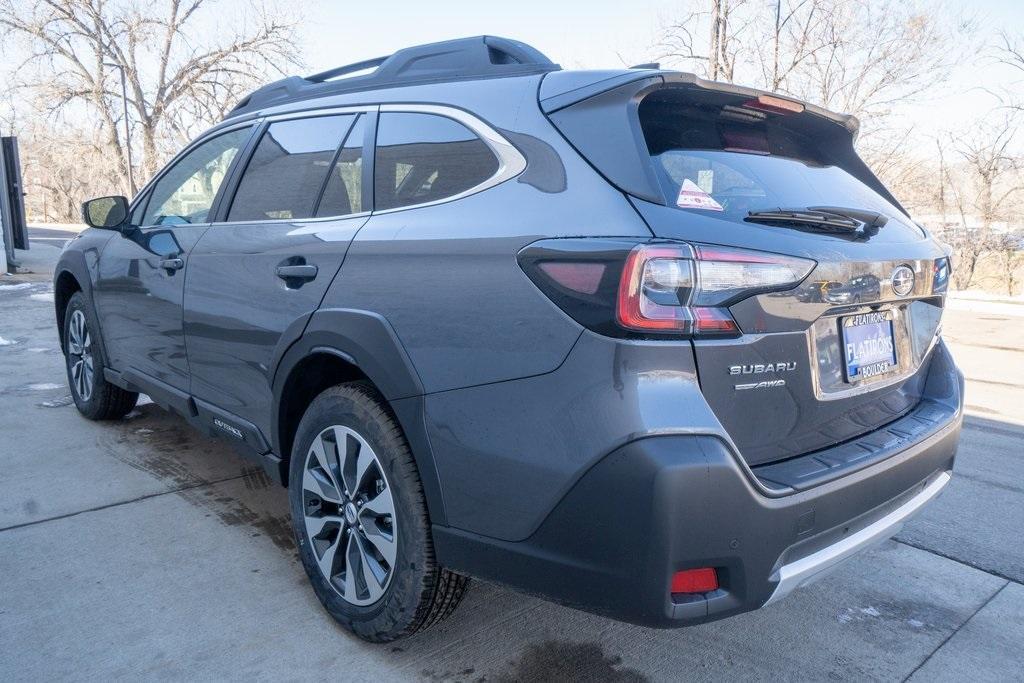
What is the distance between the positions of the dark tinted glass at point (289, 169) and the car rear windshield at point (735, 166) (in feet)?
4.08

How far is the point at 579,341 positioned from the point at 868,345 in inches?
36.8

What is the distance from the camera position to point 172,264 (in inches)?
138

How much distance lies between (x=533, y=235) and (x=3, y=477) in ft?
10.8

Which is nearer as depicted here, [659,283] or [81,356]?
[659,283]

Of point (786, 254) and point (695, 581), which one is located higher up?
point (786, 254)

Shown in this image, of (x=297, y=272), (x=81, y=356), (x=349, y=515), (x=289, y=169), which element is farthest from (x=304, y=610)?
(x=81, y=356)

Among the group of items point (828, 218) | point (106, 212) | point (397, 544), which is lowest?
point (397, 544)

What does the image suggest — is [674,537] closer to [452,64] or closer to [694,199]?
[694,199]

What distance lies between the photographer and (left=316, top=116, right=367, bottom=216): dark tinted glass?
2674 millimetres

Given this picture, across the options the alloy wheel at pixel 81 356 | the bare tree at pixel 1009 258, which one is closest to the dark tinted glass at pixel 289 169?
the alloy wheel at pixel 81 356

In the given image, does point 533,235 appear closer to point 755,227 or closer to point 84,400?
point 755,227

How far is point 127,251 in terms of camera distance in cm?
400

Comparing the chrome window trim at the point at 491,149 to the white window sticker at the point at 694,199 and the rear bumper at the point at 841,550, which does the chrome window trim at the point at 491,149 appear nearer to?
the white window sticker at the point at 694,199

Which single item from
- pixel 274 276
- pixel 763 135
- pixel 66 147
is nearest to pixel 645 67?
pixel 763 135
